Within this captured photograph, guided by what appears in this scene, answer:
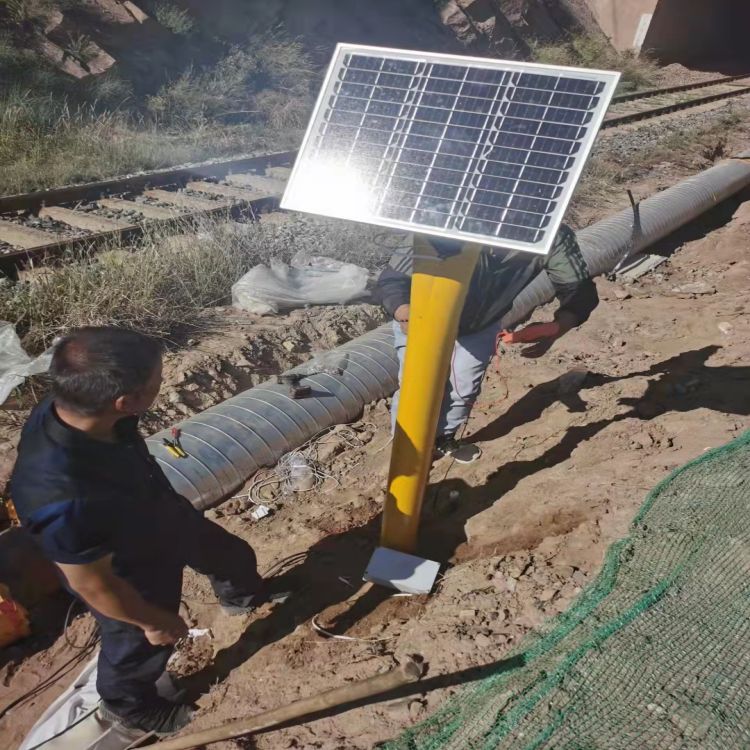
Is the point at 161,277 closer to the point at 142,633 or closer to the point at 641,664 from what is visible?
the point at 142,633

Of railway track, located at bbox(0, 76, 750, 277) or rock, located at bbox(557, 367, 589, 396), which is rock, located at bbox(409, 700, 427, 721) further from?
railway track, located at bbox(0, 76, 750, 277)

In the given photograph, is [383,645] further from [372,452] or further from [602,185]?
[602,185]

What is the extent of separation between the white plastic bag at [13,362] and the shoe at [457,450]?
8.29ft

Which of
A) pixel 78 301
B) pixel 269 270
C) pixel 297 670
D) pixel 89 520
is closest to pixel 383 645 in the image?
pixel 297 670

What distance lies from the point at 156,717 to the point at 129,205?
22.9ft

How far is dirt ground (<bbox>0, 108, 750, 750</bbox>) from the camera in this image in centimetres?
288

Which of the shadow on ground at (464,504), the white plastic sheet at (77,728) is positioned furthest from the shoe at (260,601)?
the white plastic sheet at (77,728)

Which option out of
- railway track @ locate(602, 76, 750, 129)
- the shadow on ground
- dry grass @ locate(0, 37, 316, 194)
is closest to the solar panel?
the shadow on ground

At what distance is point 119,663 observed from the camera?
8.63 ft

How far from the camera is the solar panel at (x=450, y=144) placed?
8.04 ft

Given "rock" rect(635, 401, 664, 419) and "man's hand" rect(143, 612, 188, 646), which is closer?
"man's hand" rect(143, 612, 188, 646)

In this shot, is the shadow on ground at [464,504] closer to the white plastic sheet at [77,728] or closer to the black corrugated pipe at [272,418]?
the white plastic sheet at [77,728]

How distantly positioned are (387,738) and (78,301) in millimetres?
3983

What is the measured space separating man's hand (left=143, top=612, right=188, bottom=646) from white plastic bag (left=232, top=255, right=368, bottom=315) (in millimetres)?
3657
